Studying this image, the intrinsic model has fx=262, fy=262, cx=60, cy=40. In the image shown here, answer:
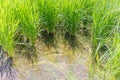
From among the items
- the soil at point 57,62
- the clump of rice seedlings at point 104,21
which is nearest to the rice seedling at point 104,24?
the clump of rice seedlings at point 104,21

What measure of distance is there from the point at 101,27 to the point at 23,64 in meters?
0.71

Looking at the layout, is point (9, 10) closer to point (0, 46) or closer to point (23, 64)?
point (0, 46)

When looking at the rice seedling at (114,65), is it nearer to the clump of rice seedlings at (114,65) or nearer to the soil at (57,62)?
the clump of rice seedlings at (114,65)

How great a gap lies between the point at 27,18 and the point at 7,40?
0.27m

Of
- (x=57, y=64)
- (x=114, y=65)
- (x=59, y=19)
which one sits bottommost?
(x=57, y=64)

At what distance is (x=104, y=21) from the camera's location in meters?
2.18

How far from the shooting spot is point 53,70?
205cm

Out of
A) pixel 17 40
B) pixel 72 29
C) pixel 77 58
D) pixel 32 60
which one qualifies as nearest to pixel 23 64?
pixel 32 60

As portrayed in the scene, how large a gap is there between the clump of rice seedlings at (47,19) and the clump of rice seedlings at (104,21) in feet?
1.25

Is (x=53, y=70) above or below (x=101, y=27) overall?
below

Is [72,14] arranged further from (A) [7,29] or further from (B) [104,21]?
(A) [7,29]

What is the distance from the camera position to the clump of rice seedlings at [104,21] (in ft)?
7.12

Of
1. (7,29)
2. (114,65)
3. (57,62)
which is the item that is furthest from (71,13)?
(114,65)

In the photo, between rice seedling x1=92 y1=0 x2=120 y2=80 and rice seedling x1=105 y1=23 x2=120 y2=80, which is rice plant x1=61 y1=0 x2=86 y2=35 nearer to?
rice seedling x1=92 y1=0 x2=120 y2=80
